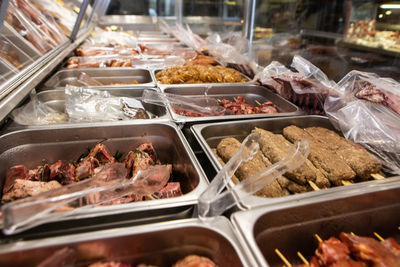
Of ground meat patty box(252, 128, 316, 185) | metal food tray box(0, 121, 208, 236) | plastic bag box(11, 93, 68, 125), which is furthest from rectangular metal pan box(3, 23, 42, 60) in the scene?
ground meat patty box(252, 128, 316, 185)

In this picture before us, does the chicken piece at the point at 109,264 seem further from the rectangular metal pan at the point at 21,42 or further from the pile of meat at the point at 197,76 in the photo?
the pile of meat at the point at 197,76

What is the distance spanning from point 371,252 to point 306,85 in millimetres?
1481

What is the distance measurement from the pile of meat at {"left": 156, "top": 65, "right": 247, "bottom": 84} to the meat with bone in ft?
4.81

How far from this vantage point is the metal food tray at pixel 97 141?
1752mm

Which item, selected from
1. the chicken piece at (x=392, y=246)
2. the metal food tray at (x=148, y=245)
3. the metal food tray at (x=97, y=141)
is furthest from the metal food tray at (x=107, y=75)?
the chicken piece at (x=392, y=246)

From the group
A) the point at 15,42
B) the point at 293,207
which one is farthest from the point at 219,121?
the point at 15,42

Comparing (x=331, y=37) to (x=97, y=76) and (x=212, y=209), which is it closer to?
(x=97, y=76)

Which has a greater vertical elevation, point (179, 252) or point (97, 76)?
point (97, 76)

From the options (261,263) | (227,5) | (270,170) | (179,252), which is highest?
(227,5)

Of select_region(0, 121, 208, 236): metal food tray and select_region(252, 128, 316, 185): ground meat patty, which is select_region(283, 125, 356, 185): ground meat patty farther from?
select_region(0, 121, 208, 236): metal food tray

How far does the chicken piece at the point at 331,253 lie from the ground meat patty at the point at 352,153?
1.98 feet

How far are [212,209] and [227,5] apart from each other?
9.04m

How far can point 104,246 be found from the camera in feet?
3.64

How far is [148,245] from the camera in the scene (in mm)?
1164
